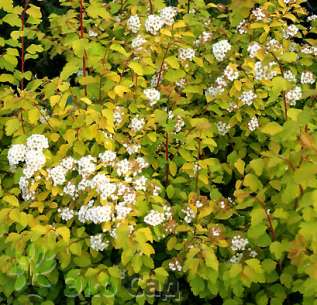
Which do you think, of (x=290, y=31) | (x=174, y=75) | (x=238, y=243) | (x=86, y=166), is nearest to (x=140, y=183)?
(x=86, y=166)

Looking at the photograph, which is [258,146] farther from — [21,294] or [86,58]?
[21,294]

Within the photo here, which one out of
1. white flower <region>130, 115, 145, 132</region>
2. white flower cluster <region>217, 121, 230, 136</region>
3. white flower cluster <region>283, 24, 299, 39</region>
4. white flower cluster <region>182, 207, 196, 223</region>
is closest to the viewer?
white flower cluster <region>182, 207, 196, 223</region>

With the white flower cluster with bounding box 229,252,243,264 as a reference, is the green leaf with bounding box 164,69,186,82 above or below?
above

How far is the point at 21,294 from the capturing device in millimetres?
2445

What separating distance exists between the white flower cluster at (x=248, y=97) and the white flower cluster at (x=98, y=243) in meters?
0.87

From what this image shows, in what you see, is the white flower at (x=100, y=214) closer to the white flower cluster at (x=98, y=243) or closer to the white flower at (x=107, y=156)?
the white flower cluster at (x=98, y=243)

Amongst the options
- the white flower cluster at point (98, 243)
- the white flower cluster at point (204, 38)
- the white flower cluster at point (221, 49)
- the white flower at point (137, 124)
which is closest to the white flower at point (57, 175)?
the white flower cluster at point (98, 243)

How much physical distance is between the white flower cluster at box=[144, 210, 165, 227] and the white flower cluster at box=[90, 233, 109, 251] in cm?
17

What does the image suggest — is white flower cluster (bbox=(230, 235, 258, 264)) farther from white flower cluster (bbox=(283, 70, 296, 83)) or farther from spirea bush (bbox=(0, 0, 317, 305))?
white flower cluster (bbox=(283, 70, 296, 83))

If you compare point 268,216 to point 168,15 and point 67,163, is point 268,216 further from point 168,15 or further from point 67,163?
point 168,15

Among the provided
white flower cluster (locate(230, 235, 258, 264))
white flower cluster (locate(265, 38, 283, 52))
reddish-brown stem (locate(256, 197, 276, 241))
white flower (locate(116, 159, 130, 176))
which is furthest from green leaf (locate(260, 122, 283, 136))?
white flower cluster (locate(265, 38, 283, 52))

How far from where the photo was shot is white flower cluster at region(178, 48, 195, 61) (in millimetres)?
2783

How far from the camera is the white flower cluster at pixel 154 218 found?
222 cm

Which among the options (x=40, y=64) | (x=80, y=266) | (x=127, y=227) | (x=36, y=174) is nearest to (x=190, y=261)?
(x=127, y=227)
